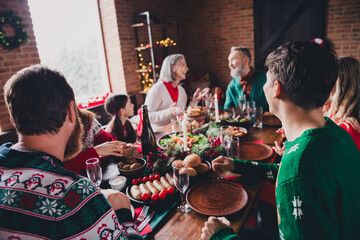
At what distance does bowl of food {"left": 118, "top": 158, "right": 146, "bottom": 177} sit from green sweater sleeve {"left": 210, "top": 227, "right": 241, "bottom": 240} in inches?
23.6

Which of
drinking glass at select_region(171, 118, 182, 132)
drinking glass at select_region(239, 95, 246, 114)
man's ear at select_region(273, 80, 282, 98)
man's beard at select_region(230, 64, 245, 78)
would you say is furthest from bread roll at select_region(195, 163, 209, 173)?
man's beard at select_region(230, 64, 245, 78)

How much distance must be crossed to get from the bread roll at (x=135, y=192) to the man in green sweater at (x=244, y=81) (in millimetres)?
2172

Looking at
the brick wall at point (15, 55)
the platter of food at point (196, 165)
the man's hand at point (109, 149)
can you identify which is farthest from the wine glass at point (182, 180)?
the brick wall at point (15, 55)

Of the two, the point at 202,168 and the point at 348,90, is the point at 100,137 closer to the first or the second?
the point at 202,168

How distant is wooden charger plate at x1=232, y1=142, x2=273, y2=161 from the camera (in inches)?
63.8

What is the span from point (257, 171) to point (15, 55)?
3270mm

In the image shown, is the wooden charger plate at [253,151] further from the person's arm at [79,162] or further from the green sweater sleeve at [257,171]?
the person's arm at [79,162]

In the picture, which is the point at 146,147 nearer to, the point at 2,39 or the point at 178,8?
the point at 2,39

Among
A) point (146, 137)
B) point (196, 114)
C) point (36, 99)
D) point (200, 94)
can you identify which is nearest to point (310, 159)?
point (36, 99)

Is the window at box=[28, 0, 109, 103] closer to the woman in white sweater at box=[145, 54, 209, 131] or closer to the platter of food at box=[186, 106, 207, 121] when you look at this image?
the woman in white sweater at box=[145, 54, 209, 131]

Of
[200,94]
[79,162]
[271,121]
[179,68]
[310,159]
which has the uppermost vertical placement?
[179,68]

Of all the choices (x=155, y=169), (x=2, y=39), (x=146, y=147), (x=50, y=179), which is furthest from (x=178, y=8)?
(x=50, y=179)

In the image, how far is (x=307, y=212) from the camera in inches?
29.9

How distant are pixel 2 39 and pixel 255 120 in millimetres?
3066
